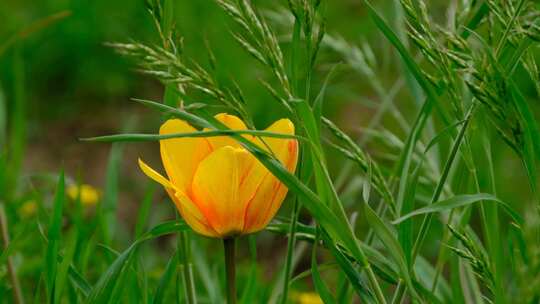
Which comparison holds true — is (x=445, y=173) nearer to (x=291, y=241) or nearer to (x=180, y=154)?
(x=291, y=241)

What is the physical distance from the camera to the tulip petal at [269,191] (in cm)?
117

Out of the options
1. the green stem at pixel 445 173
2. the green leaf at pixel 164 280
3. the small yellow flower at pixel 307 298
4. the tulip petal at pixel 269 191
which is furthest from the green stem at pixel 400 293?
the small yellow flower at pixel 307 298

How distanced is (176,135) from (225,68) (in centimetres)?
230

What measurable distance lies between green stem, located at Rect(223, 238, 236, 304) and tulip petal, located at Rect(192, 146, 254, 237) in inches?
1.1

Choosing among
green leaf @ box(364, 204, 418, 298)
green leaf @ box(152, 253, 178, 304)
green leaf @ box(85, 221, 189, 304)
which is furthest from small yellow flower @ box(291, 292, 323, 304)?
green leaf @ box(364, 204, 418, 298)

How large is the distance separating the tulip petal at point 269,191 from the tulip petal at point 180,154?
0.09 metres

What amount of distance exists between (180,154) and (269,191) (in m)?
0.12

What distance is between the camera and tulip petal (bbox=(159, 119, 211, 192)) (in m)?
1.22

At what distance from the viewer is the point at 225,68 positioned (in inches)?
132

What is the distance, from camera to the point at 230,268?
1186 millimetres

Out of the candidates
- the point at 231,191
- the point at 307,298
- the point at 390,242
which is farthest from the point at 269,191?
the point at 307,298

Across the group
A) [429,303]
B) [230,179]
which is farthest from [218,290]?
[230,179]

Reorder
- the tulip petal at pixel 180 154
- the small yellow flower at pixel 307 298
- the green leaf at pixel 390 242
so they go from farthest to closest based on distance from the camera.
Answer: the small yellow flower at pixel 307 298 < the tulip petal at pixel 180 154 < the green leaf at pixel 390 242

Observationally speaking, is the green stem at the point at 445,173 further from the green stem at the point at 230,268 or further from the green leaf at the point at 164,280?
the green leaf at the point at 164,280
